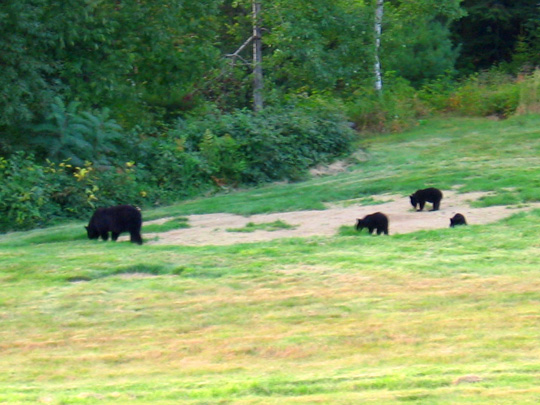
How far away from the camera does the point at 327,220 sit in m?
15.3

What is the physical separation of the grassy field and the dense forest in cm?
538

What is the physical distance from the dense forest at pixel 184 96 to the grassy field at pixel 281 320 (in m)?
5.38

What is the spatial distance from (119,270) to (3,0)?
32.5 feet

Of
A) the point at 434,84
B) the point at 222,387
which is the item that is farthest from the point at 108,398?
the point at 434,84

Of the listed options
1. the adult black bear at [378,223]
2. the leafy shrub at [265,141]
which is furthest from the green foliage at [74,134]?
the adult black bear at [378,223]

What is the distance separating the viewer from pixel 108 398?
6.23 m

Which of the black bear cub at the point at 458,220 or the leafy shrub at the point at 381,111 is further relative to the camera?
the leafy shrub at the point at 381,111

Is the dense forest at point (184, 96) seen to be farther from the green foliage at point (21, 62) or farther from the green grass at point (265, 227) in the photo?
the green grass at point (265, 227)

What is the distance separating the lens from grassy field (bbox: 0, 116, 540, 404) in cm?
631

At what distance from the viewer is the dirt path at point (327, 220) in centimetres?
1399

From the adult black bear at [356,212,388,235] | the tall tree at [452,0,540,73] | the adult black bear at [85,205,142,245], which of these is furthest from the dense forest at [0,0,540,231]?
the tall tree at [452,0,540,73]

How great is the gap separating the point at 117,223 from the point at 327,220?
3.65m

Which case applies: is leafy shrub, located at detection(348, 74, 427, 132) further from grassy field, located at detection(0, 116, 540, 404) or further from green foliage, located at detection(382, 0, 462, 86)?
grassy field, located at detection(0, 116, 540, 404)

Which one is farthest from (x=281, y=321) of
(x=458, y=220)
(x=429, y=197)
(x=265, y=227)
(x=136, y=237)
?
(x=429, y=197)
